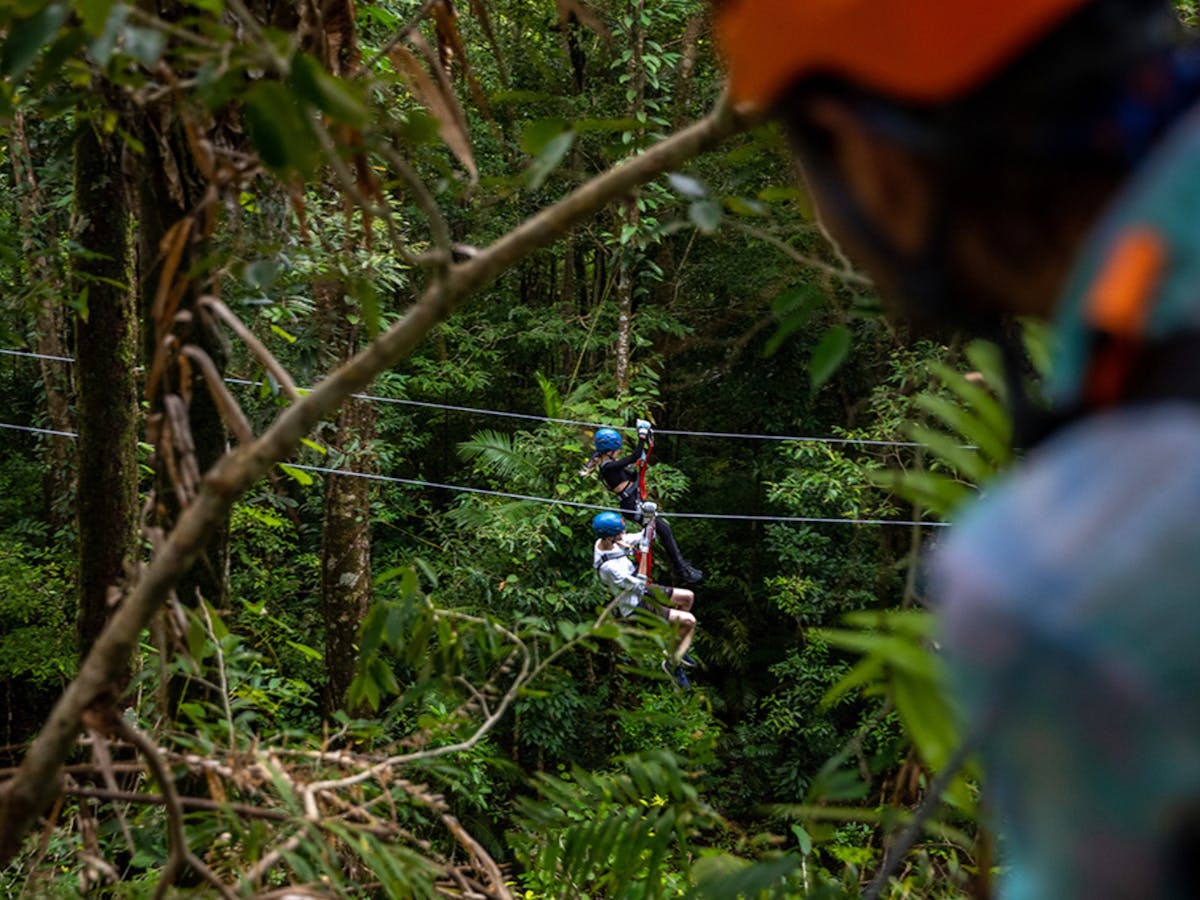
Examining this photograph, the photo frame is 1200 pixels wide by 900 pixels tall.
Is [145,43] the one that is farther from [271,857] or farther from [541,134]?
[271,857]

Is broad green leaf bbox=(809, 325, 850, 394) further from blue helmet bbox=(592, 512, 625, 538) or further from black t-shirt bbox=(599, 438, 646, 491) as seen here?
black t-shirt bbox=(599, 438, 646, 491)

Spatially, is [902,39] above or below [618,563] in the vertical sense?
above

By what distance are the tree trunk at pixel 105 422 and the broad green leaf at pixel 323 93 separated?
9.33 feet

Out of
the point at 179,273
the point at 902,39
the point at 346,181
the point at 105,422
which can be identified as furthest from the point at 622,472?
the point at 902,39

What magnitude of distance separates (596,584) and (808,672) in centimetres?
Answer: 261

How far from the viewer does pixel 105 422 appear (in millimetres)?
3604

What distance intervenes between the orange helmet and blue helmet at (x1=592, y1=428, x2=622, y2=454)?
7.39 metres

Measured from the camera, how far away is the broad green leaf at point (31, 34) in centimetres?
100

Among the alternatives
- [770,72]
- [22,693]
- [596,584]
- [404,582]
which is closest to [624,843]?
[404,582]

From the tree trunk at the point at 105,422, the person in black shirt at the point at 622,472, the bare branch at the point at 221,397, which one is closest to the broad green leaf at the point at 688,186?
the bare branch at the point at 221,397

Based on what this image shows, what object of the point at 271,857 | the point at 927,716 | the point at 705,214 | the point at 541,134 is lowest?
the point at 271,857

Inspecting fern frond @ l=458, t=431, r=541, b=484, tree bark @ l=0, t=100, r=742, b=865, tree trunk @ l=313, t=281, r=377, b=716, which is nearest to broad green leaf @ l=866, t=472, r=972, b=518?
tree bark @ l=0, t=100, r=742, b=865

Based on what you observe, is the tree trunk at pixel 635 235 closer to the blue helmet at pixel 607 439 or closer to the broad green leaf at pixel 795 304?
the blue helmet at pixel 607 439

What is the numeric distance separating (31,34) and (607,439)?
22.7 ft
